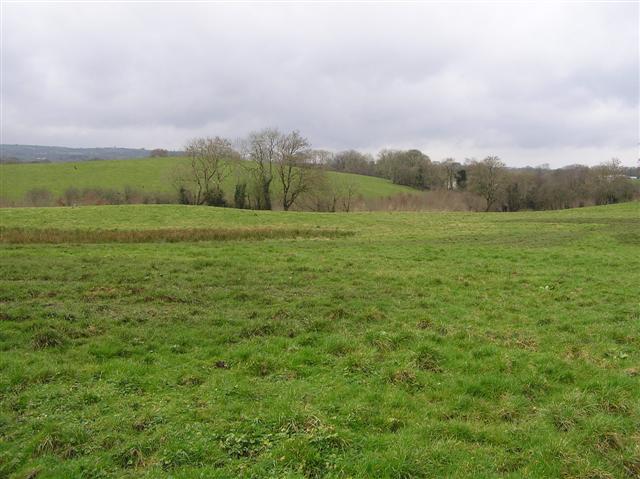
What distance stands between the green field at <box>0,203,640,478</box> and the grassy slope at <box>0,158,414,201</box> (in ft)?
197

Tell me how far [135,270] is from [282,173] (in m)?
54.9

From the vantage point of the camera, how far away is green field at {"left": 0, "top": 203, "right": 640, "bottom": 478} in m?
5.47

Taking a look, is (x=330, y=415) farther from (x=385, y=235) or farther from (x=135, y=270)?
(x=385, y=235)

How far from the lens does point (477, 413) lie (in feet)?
21.4

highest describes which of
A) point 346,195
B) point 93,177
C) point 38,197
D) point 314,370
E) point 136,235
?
point 93,177

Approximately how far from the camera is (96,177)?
75.8 meters

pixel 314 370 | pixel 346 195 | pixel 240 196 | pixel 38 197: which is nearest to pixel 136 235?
pixel 314 370

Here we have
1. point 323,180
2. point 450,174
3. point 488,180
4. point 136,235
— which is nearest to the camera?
point 136,235

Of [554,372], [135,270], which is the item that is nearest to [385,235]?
[135,270]

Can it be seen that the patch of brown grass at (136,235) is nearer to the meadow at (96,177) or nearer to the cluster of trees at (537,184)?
the meadow at (96,177)

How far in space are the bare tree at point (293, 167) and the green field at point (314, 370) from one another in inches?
2036

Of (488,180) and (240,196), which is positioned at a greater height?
(488,180)

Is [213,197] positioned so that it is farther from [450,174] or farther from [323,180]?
[450,174]

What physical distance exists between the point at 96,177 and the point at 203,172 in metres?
20.6
